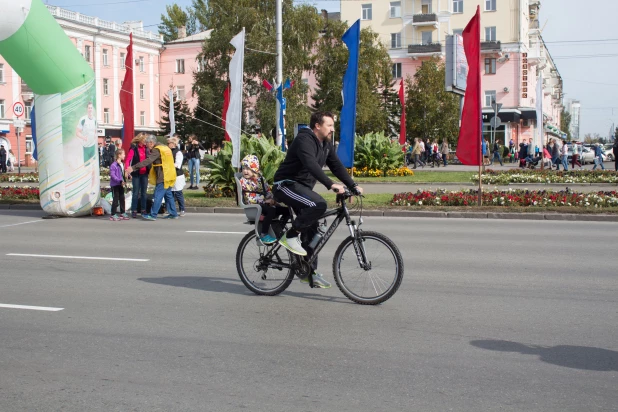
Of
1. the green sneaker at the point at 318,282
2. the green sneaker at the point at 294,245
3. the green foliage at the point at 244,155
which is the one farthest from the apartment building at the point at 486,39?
the green sneaker at the point at 294,245

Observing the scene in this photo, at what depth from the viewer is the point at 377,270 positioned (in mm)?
6801

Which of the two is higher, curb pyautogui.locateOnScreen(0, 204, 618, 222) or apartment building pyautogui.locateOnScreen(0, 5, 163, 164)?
apartment building pyautogui.locateOnScreen(0, 5, 163, 164)

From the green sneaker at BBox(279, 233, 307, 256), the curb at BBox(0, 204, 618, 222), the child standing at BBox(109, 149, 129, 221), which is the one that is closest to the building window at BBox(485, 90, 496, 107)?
the curb at BBox(0, 204, 618, 222)

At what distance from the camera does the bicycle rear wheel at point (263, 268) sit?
7.30 m

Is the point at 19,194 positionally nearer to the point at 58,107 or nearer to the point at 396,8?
the point at 58,107

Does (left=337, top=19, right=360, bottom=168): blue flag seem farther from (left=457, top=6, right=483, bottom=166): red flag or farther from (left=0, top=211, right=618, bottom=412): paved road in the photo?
(left=0, top=211, right=618, bottom=412): paved road

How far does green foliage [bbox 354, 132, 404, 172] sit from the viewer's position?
1159 inches

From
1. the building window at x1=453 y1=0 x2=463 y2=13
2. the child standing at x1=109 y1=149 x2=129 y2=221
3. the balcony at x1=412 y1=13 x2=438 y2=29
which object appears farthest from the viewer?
the balcony at x1=412 y1=13 x2=438 y2=29

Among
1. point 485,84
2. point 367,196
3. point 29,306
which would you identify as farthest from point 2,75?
point 29,306

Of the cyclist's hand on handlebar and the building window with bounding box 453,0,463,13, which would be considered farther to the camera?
the building window with bounding box 453,0,463,13

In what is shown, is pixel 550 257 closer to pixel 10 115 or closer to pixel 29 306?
pixel 29 306

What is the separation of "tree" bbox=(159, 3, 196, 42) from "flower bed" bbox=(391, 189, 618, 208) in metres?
75.5

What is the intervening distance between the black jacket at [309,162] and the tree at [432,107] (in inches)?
2119

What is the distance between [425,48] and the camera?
227ft
